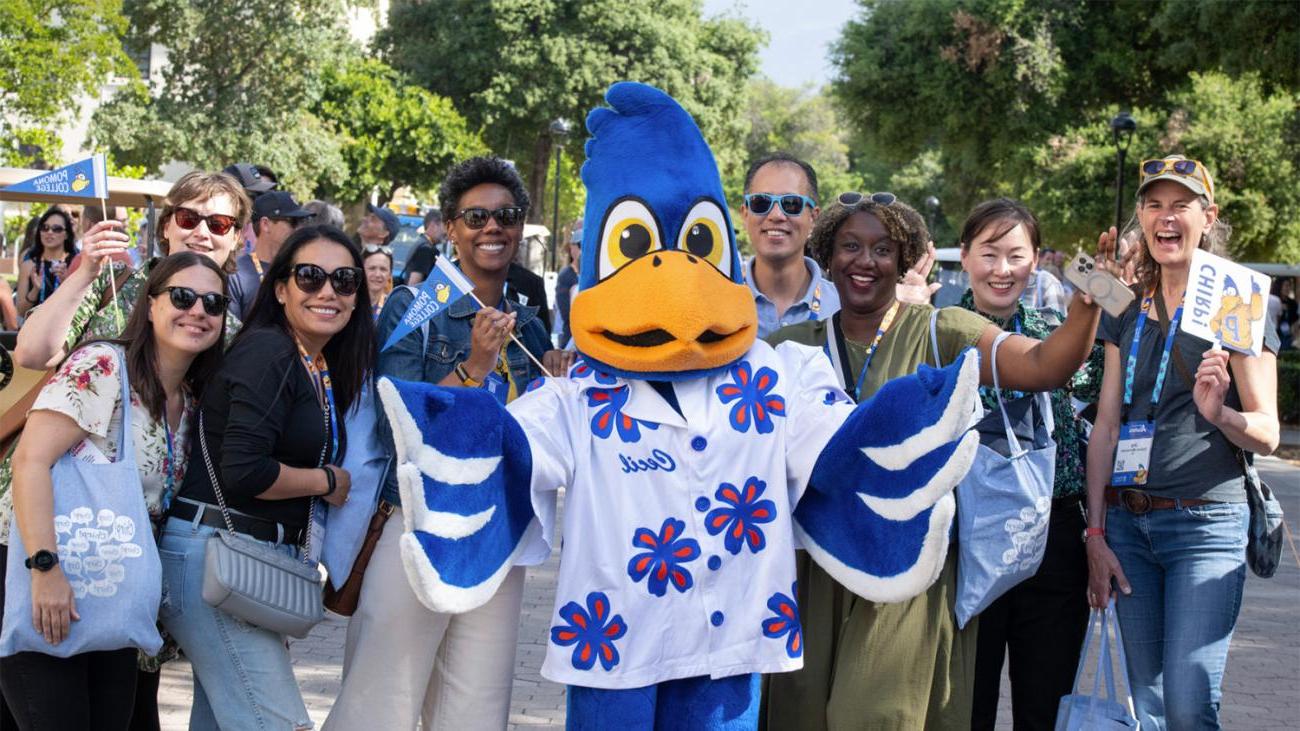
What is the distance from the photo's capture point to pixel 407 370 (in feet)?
12.9

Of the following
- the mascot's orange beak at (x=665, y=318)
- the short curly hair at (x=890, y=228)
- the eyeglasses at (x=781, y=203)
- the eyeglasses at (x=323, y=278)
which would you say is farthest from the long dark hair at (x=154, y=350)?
the eyeglasses at (x=781, y=203)

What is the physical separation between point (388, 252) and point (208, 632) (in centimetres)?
458

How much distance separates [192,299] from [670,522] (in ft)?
4.80

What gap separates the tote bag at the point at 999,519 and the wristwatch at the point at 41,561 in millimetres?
2343

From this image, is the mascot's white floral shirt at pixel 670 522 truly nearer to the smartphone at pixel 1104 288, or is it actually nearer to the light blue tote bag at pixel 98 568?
the smartphone at pixel 1104 288

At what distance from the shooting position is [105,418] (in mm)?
3441

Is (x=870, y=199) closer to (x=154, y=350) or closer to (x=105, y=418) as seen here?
(x=154, y=350)

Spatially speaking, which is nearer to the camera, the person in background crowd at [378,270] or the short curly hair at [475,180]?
the short curly hair at [475,180]

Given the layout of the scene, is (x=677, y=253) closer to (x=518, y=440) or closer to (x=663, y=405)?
(x=663, y=405)

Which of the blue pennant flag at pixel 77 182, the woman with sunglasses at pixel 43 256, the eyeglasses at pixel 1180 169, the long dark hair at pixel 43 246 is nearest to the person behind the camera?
the eyeglasses at pixel 1180 169

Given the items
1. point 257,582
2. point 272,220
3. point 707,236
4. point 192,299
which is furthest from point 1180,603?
point 272,220

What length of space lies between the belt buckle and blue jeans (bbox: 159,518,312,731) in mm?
2464

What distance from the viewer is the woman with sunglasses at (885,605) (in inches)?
138

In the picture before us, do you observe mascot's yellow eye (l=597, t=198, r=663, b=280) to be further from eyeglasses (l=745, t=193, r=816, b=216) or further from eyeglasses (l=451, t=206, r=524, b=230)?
eyeglasses (l=745, t=193, r=816, b=216)
